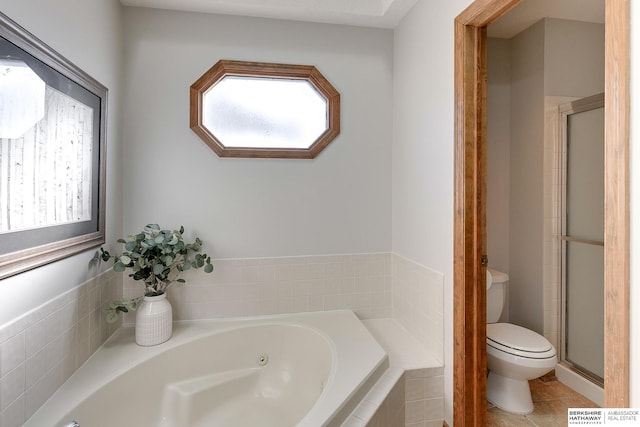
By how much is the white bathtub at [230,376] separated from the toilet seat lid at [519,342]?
80cm

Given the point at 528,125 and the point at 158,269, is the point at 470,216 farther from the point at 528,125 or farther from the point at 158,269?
the point at 158,269

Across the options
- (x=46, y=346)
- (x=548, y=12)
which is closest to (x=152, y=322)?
(x=46, y=346)

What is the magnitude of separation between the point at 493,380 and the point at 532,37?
2424mm

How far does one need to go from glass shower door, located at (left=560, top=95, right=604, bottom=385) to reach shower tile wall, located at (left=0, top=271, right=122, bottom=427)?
2999mm

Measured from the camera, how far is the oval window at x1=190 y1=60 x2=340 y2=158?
214 cm

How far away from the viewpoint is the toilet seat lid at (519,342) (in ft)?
6.25

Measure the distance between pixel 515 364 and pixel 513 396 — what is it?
0.26 m

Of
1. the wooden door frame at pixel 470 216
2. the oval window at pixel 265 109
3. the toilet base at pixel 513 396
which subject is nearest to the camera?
the wooden door frame at pixel 470 216

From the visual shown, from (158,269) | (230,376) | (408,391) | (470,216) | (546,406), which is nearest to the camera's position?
(470,216)

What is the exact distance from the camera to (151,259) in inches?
73.0

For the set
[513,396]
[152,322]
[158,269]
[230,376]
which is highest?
[158,269]

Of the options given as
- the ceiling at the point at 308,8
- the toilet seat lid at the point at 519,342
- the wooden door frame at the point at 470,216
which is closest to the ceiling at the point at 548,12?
the ceiling at the point at 308,8

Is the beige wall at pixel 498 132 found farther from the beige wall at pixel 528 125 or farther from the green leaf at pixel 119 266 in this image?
the green leaf at pixel 119 266

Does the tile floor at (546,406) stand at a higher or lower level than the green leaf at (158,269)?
lower
